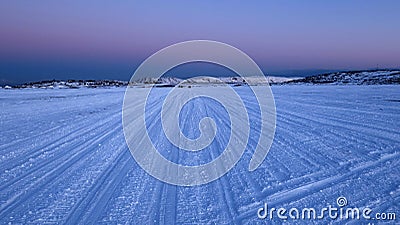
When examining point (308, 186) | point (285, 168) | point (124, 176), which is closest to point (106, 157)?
point (124, 176)

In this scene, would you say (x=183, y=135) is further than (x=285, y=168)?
Yes

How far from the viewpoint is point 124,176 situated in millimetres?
5832

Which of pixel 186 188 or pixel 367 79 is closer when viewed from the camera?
pixel 186 188

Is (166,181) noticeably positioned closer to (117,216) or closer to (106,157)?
(117,216)

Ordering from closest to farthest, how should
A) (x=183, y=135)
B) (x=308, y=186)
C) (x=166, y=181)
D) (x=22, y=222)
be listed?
(x=22, y=222)
(x=308, y=186)
(x=166, y=181)
(x=183, y=135)

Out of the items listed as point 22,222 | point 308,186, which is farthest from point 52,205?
point 308,186

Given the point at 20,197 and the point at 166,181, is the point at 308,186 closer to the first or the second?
the point at 166,181

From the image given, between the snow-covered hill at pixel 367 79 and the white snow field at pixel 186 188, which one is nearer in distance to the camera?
the white snow field at pixel 186 188

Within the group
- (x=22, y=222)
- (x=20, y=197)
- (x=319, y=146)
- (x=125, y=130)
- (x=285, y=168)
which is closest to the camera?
(x=22, y=222)

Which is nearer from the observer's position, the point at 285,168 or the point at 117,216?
the point at 117,216

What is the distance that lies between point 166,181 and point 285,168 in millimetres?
2219

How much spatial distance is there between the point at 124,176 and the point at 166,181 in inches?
32.3

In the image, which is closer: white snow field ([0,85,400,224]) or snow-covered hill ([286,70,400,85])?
white snow field ([0,85,400,224])

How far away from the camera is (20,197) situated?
4824mm
